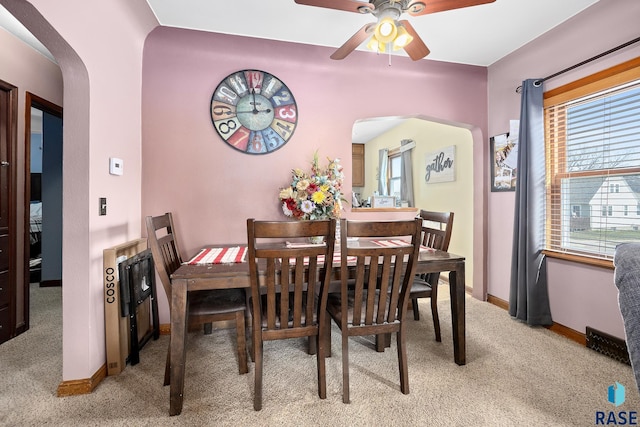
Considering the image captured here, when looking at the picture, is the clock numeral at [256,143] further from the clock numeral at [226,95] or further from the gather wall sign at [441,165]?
the gather wall sign at [441,165]

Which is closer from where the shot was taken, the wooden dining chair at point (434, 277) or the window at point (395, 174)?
the wooden dining chair at point (434, 277)

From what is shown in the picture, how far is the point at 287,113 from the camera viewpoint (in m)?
2.71

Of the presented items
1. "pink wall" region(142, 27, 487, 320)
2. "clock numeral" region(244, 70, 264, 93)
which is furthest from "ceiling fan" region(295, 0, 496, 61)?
"clock numeral" region(244, 70, 264, 93)

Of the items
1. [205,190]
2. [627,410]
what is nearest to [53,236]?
[205,190]

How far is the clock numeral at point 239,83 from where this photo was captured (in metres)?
2.60

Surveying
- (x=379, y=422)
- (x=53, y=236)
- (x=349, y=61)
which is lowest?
(x=379, y=422)

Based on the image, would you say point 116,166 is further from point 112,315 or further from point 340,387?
point 340,387

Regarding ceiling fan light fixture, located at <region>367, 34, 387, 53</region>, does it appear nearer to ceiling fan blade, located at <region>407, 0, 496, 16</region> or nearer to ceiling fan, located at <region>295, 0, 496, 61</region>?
ceiling fan, located at <region>295, 0, 496, 61</region>

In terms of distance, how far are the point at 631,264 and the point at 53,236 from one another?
4.97 metres

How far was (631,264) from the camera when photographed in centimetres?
86

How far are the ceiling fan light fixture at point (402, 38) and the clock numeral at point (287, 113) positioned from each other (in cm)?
106

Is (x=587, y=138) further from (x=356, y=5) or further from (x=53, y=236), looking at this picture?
(x=53, y=236)

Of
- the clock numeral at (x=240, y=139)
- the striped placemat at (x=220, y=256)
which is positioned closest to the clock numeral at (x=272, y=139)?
the clock numeral at (x=240, y=139)

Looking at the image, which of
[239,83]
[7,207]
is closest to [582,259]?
[239,83]
